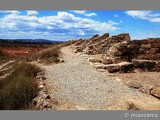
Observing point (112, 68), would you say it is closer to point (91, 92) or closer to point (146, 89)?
point (146, 89)

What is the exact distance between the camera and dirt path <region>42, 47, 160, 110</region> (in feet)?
35.9

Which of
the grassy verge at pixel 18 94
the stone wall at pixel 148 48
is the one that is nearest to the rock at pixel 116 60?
the stone wall at pixel 148 48

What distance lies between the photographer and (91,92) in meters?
12.5

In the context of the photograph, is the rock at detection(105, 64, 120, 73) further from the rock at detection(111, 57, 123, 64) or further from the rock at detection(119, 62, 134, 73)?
the rock at detection(111, 57, 123, 64)

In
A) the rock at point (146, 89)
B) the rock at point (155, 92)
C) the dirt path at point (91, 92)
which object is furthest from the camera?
the rock at point (146, 89)

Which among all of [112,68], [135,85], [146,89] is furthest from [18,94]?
[112,68]

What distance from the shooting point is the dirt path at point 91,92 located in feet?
35.9

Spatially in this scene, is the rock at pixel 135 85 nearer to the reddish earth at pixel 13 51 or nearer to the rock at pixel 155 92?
the rock at pixel 155 92

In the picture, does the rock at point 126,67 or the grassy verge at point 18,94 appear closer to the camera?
the grassy verge at point 18,94

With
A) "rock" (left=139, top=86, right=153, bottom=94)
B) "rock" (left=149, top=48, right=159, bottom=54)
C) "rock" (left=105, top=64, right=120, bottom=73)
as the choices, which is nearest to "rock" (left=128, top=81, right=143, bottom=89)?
"rock" (left=139, top=86, right=153, bottom=94)

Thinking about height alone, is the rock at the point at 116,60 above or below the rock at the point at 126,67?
above

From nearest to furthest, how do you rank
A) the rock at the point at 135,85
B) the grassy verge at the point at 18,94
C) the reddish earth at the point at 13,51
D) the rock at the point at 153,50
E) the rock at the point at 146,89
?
the grassy verge at the point at 18,94, the rock at the point at 146,89, the rock at the point at 135,85, the rock at the point at 153,50, the reddish earth at the point at 13,51
